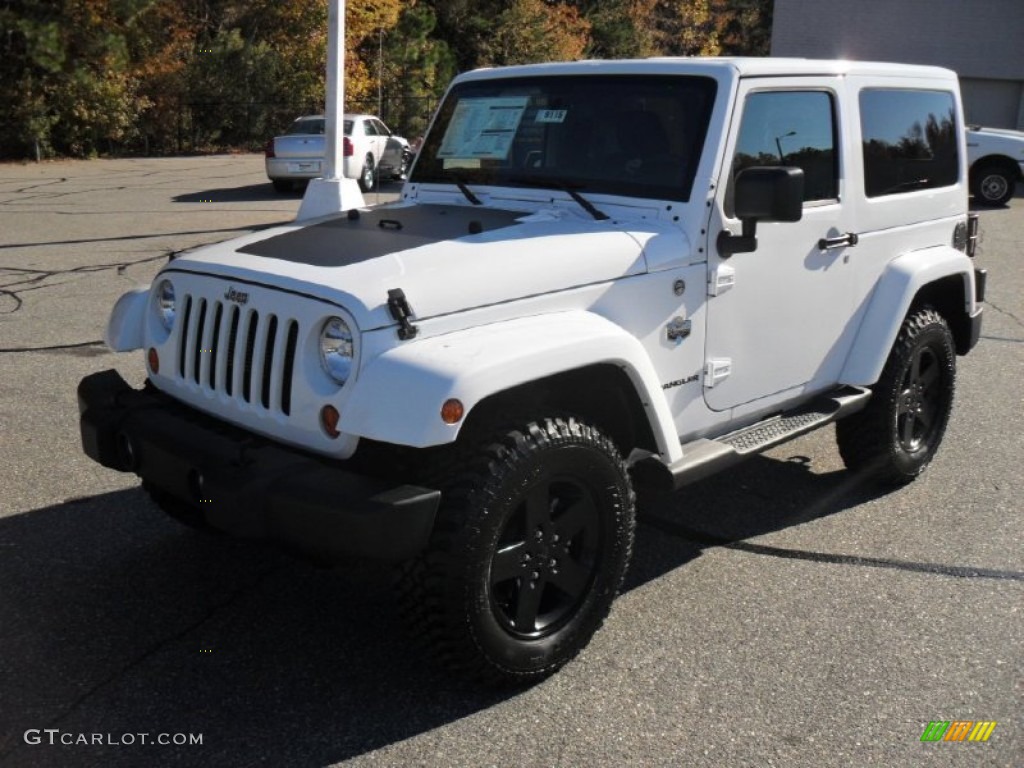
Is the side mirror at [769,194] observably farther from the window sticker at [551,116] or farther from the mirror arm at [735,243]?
the window sticker at [551,116]

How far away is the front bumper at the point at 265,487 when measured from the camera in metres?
2.90

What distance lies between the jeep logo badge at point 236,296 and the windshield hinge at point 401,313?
1.88 feet

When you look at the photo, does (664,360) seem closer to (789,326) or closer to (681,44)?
(789,326)

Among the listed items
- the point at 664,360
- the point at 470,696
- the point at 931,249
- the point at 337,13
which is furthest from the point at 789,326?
the point at 337,13

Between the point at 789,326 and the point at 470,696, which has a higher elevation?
the point at 789,326

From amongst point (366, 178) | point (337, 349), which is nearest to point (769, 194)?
point (337, 349)

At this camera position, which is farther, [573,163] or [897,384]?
[897,384]

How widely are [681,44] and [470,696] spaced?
192ft

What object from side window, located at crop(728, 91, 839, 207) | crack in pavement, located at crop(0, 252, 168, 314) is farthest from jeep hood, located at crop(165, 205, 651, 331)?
crack in pavement, located at crop(0, 252, 168, 314)

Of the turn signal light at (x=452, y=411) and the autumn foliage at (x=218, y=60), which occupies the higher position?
the autumn foliage at (x=218, y=60)

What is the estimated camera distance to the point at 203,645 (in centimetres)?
359

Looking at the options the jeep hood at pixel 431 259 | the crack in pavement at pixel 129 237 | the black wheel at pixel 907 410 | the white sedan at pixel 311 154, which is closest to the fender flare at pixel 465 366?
the jeep hood at pixel 431 259

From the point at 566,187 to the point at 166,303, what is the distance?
5.10ft

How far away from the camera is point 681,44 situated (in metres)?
58.0
